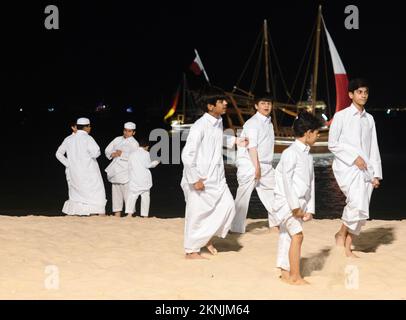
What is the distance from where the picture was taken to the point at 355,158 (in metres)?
8.33

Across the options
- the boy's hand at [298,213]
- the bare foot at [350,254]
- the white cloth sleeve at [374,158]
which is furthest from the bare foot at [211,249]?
the white cloth sleeve at [374,158]

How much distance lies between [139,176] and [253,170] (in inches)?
115

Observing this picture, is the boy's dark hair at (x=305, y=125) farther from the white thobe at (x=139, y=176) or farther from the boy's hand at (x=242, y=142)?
the white thobe at (x=139, y=176)

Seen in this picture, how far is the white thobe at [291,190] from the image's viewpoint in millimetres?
7176

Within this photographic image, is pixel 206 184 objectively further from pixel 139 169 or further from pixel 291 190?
pixel 139 169

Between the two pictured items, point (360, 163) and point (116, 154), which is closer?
point (360, 163)

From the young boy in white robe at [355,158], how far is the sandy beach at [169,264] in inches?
17.8

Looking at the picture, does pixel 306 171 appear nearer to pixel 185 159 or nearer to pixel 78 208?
pixel 185 159

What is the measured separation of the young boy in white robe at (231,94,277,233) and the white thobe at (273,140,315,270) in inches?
89.2

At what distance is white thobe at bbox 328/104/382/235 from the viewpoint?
830 cm

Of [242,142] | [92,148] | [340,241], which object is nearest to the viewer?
[340,241]

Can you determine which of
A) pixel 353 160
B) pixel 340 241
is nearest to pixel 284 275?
pixel 340 241

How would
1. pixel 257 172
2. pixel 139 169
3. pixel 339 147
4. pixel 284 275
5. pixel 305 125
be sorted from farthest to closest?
1. pixel 139 169
2. pixel 257 172
3. pixel 339 147
4. pixel 284 275
5. pixel 305 125
